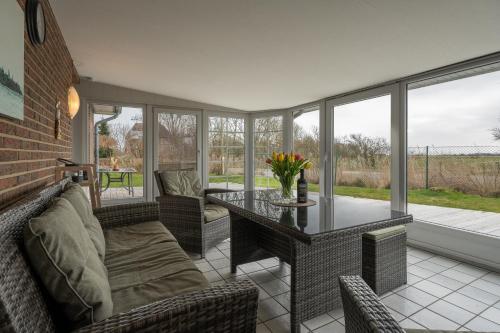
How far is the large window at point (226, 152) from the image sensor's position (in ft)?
17.3

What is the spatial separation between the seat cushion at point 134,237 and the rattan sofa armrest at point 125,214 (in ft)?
0.18

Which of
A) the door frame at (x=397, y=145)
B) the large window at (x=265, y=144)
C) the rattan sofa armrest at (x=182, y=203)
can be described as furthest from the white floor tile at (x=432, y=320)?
the large window at (x=265, y=144)

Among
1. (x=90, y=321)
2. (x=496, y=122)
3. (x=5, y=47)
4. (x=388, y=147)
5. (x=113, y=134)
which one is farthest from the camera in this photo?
(x=113, y=134)

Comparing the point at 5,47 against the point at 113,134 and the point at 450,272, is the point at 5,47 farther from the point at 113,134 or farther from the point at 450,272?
the point at 450,272

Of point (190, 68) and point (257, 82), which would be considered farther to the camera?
point (257, 82)

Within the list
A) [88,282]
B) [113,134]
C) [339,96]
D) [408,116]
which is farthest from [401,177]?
[113,134]

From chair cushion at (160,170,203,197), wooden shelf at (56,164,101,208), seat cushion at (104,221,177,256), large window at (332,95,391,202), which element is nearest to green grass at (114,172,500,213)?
large window at (332,95,391,202)

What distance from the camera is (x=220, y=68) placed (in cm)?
331

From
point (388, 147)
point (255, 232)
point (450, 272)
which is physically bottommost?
point (450, 272)

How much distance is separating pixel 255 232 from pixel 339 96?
269 cm

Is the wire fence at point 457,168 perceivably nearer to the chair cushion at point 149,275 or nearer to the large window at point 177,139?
the chair cushion at point 149,275

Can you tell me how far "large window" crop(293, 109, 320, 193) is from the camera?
15.4 feet

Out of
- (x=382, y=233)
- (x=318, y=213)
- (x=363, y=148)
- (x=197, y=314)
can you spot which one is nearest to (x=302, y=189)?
(x=318, y=213)

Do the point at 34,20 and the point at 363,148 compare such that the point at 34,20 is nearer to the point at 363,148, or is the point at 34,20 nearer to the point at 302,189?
the point at 302,189
